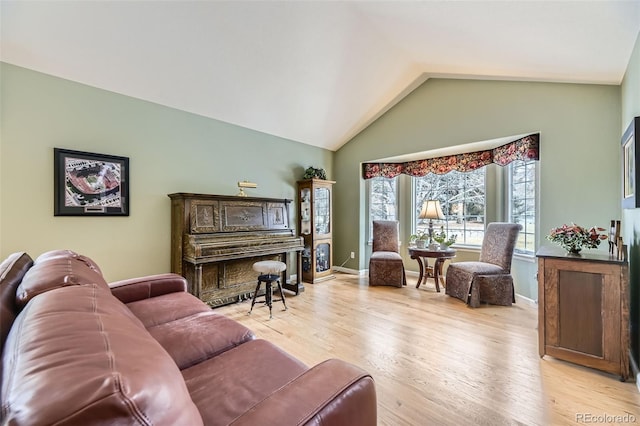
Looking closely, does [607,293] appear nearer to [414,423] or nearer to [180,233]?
[414,423]

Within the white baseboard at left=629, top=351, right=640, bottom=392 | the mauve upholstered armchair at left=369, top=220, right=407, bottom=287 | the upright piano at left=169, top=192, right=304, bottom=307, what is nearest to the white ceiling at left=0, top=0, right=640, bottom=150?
the upright piano at left=169, top=192, right=304, bottom=307

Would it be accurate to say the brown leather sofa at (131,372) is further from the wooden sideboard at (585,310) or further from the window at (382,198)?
the window at (382,198)

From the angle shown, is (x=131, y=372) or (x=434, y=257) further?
(x=434, y=257)

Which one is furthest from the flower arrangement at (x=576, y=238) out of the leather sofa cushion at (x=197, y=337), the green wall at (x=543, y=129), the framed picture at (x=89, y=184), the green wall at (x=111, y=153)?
the framed picture at (x=89, y=184)

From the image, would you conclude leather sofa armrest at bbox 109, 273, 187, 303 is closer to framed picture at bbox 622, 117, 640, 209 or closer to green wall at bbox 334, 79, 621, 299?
framed picture at bbox 622, 117, 640, 209

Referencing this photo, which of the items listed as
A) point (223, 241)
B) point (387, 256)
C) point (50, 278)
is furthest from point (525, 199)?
point (50, 278)

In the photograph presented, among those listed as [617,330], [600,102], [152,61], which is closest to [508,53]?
[600,102]

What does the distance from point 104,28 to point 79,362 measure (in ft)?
9.49

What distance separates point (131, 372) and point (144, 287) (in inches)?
71.2

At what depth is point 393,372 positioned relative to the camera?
2018 millimetres

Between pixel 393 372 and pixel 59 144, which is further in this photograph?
pixel 59 144

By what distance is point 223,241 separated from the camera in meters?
3.21

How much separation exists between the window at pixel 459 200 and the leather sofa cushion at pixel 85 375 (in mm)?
4749

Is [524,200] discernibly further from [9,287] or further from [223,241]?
[9,287]
